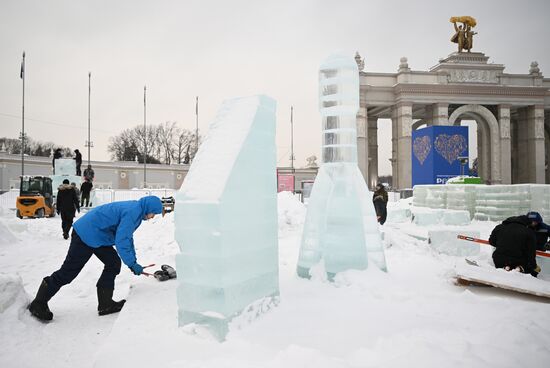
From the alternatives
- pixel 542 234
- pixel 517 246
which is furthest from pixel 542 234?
pixel 517 246

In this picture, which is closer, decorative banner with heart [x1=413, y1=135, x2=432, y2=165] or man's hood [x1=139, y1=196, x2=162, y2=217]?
man's hood [x1=139, y1=196, x2=162, y2=217]

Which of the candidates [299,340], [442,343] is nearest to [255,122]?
[299,340]

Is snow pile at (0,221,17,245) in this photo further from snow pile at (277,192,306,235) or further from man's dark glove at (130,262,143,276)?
snow pile at (277,192,306,235)

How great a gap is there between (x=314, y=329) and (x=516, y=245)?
3521 mm

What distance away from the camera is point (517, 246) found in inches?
197

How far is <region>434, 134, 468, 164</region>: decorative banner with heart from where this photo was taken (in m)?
22.0

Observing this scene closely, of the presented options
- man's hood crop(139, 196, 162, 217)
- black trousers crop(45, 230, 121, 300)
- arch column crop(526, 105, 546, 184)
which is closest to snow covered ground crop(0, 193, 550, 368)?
black trousers crop(45, 230, 121, 300)

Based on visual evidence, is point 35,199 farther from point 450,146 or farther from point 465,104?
point 465,104

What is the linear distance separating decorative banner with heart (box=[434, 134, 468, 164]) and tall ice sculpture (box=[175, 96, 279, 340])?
21020 millimetres

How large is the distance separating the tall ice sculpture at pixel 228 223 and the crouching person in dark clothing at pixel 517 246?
3533 millimetres

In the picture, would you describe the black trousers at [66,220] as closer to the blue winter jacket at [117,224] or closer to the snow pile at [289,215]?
the snow pile at [289,215]

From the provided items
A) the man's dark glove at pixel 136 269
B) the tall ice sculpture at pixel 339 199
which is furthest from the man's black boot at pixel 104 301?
the tall ice sculpture at pixel 339 199

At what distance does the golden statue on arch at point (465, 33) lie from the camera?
95.8ft

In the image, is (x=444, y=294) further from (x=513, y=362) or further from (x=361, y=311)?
(x=513, y=362)
